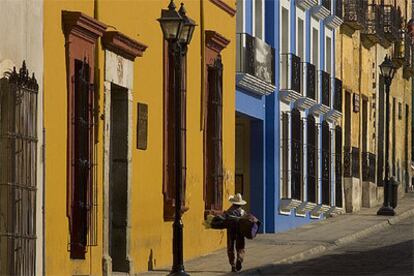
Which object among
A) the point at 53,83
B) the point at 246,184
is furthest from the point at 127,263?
the point at 246,184

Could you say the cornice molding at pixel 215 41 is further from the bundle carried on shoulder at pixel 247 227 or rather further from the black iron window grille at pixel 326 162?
the black iron window grille at pixel 326 162

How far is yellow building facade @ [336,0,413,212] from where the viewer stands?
43188mm

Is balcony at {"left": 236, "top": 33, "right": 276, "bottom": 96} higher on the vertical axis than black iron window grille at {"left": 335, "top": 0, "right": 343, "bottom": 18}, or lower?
lower

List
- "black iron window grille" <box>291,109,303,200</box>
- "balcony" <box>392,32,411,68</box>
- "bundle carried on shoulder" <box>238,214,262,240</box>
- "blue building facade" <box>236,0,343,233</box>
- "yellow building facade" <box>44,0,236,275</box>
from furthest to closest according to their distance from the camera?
A: 1. "balcony" <box>392,32,411,68</box>
2. "black iron window grille" <box>291,109,303,200</box>
3. "blue building facade" <box>236,0,343,233</box>
4. "bundle carried on shoulder" <box>238,214,262,240</box>
5. "yellow building facade" <box>44,0,236,275</box>

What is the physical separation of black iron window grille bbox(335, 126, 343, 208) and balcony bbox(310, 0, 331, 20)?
3274mm

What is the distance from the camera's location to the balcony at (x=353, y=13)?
42.9 meters

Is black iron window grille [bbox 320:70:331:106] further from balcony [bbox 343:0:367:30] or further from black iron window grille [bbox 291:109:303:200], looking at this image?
balcony [bbox 343:0:367:30]

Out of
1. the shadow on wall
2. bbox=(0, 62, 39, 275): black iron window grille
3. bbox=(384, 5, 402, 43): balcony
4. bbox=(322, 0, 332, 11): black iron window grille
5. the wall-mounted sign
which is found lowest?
the shadow on wall

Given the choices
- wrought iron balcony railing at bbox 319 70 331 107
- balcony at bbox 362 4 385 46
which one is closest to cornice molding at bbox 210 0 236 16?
wrought iron balcony railing at bbox 319 70 331 107

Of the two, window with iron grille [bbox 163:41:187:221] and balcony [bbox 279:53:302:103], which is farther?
balcony [bbox 279:53:302:103]

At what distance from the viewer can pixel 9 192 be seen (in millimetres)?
16969

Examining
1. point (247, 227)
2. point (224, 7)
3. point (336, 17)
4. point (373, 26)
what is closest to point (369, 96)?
point (373, 26)

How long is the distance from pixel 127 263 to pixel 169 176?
106 inches

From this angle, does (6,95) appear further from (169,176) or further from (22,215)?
(169,176)
